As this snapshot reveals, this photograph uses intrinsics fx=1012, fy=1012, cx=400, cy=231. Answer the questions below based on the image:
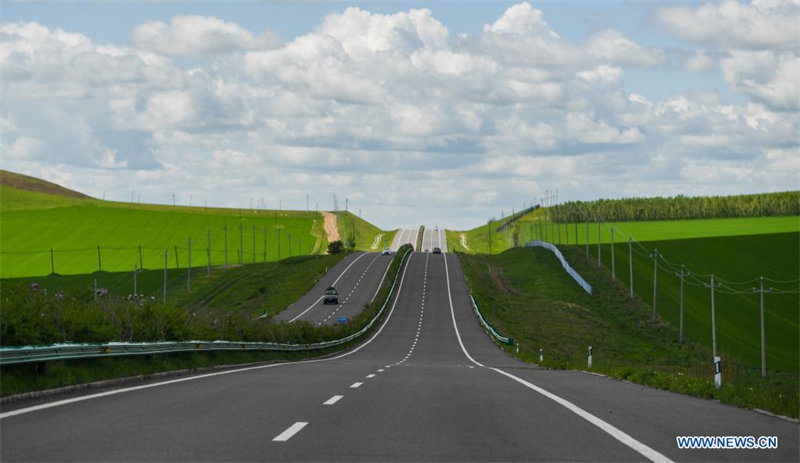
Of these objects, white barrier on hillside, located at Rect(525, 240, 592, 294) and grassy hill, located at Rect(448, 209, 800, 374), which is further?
white barrier on hillside, located at Rect(525, 240, 592, 294)

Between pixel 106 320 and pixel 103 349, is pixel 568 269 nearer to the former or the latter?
pixel 106 320

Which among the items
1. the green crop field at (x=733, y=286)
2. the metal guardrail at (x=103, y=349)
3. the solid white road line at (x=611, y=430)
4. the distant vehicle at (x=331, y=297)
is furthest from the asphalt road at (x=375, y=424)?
the distant vehicle at (x=331, y=297)

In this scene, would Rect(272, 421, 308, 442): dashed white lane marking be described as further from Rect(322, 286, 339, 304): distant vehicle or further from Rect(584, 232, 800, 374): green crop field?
Rect(322, 286, 339, 304): distant vehicle

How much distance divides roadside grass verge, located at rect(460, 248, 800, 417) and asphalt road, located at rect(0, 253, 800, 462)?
7916 mm

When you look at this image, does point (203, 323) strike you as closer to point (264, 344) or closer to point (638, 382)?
point (264, 344)

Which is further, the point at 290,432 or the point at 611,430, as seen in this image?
the point at 611,430

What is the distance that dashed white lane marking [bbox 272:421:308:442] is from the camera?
37.8 feet

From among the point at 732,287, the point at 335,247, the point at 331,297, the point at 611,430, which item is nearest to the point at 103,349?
the point at 611,430

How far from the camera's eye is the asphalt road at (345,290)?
9731cm

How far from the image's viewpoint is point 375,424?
13156mm

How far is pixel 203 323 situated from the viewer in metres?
35.8

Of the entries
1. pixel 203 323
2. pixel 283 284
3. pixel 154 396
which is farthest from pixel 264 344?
pixel 283 284

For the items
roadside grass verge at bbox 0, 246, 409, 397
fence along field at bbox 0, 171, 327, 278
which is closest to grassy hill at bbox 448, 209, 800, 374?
roadside grass verge at bbox 0, 246, 409, 397

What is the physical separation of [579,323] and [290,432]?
7678 centimetres
